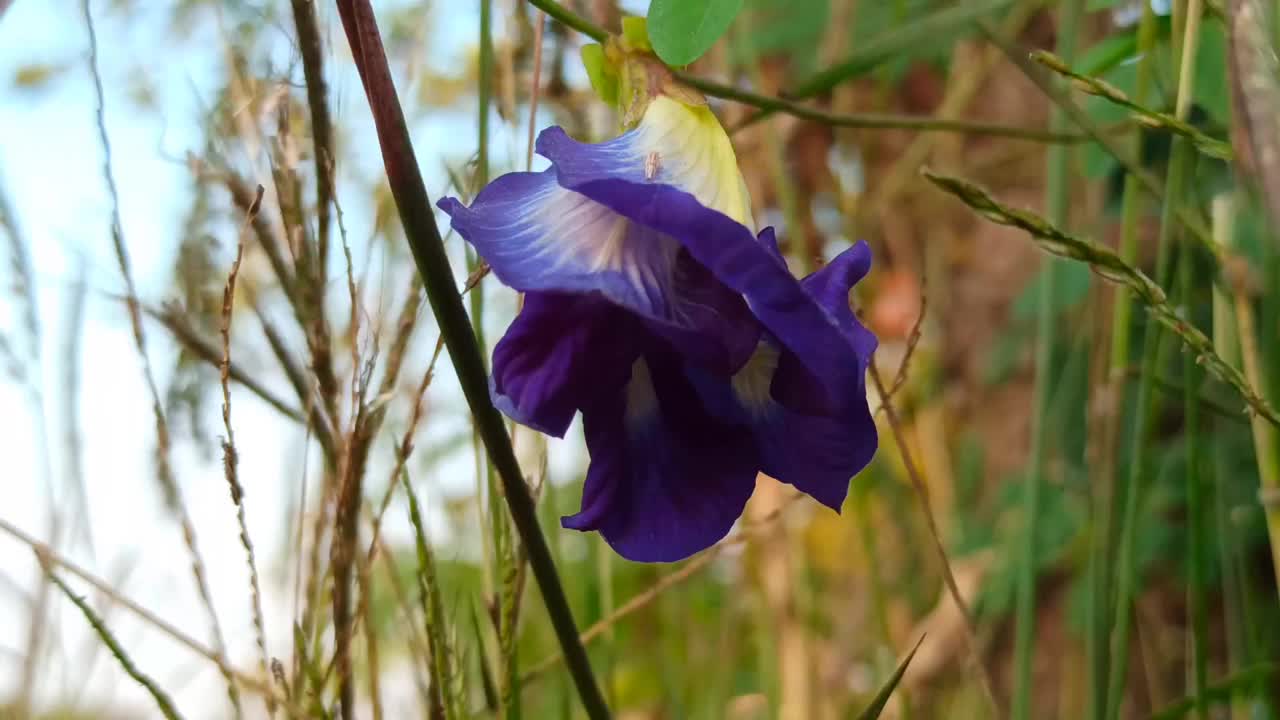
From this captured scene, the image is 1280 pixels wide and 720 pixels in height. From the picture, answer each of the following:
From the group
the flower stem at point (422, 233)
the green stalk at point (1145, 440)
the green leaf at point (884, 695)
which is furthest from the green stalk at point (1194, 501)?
the flower stem at point (422, 233)

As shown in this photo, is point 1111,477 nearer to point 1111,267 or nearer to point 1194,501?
point 1194,501

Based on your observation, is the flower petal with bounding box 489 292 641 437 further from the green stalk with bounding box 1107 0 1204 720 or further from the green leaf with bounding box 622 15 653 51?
the green stalk with bounding box 1107 0 1204 720

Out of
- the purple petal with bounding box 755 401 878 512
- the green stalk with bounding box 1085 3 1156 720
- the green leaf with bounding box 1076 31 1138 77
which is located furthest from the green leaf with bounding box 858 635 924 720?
the green leaf with bounding box 1076 31 1138 77

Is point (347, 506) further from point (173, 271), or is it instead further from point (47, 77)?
point (47, 77)

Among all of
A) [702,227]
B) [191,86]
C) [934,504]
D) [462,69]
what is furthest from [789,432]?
[934,504]

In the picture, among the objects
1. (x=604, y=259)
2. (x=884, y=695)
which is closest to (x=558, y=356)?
(x=604, y=259)
